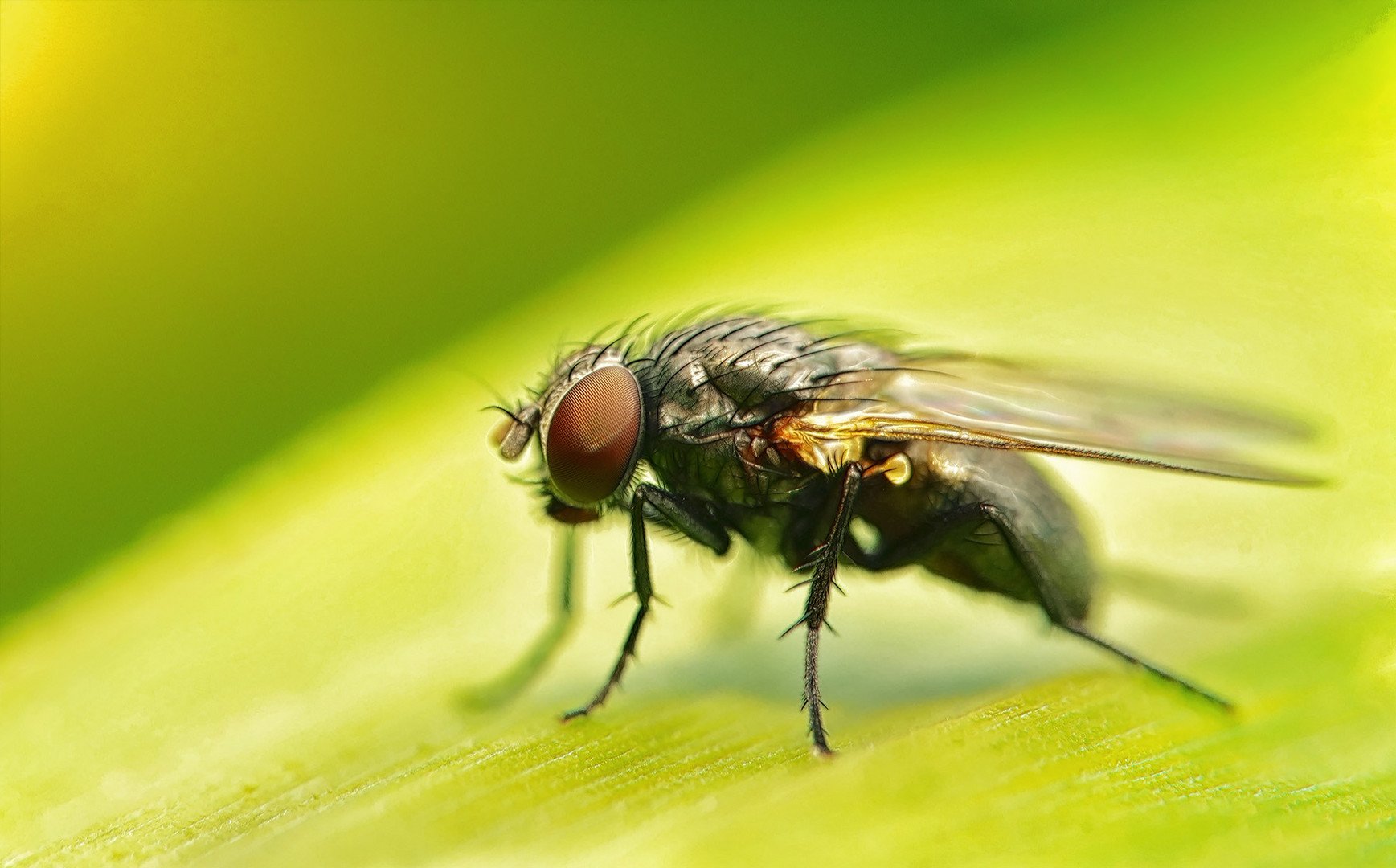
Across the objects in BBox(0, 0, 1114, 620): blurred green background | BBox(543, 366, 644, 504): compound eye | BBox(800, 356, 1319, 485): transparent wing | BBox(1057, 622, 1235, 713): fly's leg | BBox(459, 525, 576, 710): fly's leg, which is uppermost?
BBox(0, 0, 1114, 620): blurred green background

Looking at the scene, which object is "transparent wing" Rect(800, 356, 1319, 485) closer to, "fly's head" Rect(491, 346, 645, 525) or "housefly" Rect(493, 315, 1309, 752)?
"housefly" Rect(493, 315, 1309, 752)

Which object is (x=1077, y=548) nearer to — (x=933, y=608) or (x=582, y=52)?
(x=933, y=608)

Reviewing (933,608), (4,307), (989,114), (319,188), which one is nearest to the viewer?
(4,307)

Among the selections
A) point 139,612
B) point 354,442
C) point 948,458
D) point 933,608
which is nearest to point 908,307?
point 948,458

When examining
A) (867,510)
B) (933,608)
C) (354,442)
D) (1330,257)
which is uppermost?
(354,442)

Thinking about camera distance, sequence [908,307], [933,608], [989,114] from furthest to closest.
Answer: [989,114], [908,307], [933,608]

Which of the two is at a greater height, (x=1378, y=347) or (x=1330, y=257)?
(x=1330, y=257)

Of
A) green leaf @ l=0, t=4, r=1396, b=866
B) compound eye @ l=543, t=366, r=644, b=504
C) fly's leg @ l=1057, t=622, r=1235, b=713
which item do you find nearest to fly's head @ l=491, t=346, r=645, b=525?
compound eye @ l=543, t=366, r=644, b=504
